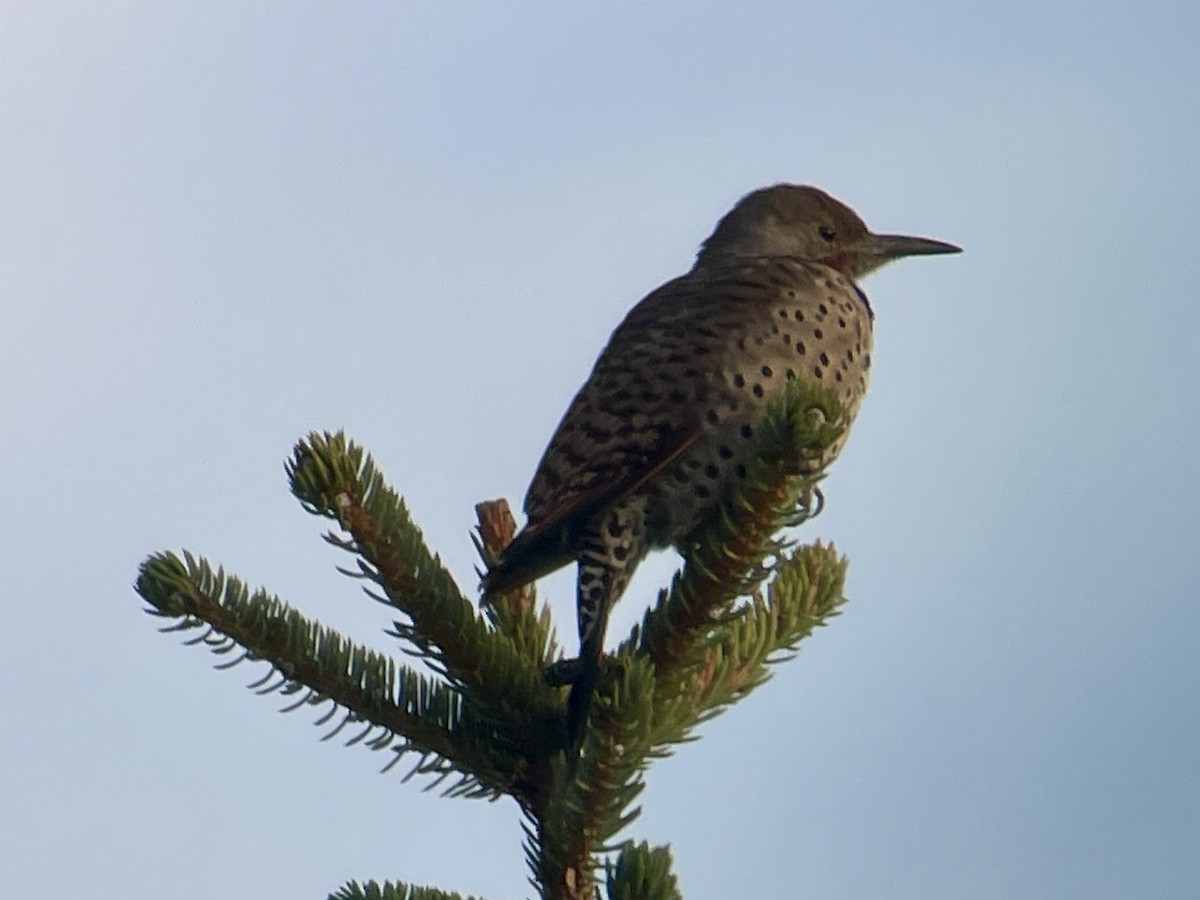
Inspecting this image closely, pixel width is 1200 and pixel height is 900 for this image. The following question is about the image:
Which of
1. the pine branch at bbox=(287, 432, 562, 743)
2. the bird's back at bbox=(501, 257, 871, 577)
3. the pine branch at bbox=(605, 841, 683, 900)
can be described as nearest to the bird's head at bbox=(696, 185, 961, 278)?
the bird's back at bbox=(501, 257, 871, 577)

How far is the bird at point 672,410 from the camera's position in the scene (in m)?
3.19

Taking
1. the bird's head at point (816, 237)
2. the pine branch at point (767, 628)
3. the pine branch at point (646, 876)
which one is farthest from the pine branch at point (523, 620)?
the bird's head at point (816, 237)

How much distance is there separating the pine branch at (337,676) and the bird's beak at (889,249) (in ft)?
9.54

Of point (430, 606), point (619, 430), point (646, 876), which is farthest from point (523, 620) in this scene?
point (646, 876)

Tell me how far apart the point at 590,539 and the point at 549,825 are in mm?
1198

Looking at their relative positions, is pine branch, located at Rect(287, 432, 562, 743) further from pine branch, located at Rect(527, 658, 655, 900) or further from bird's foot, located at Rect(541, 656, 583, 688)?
pine branch, located at Rect(527, 658, 655, 900)

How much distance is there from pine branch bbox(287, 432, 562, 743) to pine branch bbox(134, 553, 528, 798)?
0.05 metres

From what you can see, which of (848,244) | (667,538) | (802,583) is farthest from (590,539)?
(848,244)

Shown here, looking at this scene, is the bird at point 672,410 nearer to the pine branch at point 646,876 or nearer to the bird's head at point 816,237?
the bird's head at point 816,237

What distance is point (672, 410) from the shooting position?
347 centimetres

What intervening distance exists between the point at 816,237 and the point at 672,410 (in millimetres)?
1796

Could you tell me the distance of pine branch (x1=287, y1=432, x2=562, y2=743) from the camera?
2.46 meters

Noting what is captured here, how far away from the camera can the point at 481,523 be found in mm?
3115

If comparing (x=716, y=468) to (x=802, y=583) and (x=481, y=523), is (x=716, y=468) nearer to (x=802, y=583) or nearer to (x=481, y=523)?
(x=481, y=523)
